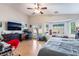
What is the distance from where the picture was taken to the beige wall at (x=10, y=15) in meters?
1.95

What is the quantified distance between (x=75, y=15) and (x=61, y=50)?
24.8 inches

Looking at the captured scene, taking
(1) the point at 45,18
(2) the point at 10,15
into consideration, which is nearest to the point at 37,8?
(1) the point at 45,18

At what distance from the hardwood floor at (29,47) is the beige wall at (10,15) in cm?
37

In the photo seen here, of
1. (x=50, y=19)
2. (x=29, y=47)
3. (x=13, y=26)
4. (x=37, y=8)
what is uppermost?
(x=37, y=8)

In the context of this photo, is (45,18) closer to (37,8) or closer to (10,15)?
(37,8)

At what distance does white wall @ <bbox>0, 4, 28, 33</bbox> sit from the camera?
1.95 meters

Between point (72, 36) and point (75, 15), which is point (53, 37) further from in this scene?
point (75, 15)

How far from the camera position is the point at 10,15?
1992 millimetres

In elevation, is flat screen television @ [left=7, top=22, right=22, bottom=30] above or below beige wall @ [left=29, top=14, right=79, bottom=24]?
below

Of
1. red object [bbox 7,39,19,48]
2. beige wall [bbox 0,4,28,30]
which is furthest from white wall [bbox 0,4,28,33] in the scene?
red object [bbox 7,39,19,48]

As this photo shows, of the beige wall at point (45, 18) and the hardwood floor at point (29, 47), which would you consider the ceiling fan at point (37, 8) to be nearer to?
the beige wall at point (45, 18)

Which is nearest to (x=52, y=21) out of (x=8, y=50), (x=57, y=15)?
(x=57, y=15)

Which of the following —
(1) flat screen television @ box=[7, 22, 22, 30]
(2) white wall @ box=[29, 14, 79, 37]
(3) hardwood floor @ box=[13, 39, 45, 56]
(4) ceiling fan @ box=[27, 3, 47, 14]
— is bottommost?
(3) hardwood floor @ box=[13, 39, 45, 56]

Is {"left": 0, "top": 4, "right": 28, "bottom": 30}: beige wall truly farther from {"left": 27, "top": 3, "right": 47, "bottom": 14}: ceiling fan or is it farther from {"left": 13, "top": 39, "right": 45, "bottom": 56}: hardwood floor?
{"left": 13, "top": 39, "right": 45, "bottom": 56}: hardwood floor
